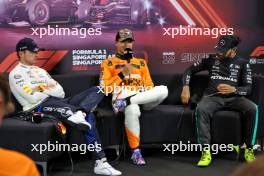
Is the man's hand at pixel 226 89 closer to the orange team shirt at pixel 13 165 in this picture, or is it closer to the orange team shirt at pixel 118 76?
the orange team shirt at pixel 118 76

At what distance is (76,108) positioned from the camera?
14.0ft

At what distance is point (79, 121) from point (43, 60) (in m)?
1.31

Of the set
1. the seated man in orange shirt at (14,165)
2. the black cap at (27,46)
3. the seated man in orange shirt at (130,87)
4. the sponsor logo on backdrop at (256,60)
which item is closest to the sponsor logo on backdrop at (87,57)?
the seated man in orange shirt at (130,87)

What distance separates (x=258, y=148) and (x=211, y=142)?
2.21 feet

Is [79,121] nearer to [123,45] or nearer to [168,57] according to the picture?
[123,45]

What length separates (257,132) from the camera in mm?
4539

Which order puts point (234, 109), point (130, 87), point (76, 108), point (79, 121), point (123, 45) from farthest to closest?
point (123, 45) < point (130, 87) < point (234, 109) < point (76, 108) < point (79, 121)

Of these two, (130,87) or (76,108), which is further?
(130,87)

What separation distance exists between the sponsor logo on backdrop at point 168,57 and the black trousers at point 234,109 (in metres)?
0.98

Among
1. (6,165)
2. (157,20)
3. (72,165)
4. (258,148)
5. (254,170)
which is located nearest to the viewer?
(254,170)

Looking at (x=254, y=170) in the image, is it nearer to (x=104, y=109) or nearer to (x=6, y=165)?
(x=6, y=165)

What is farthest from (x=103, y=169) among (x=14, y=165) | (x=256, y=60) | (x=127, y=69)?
(x=14, y=165)

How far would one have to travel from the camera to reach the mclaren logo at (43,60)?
5035 millimetres

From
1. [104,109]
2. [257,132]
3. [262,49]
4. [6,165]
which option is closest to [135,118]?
[104,109]
